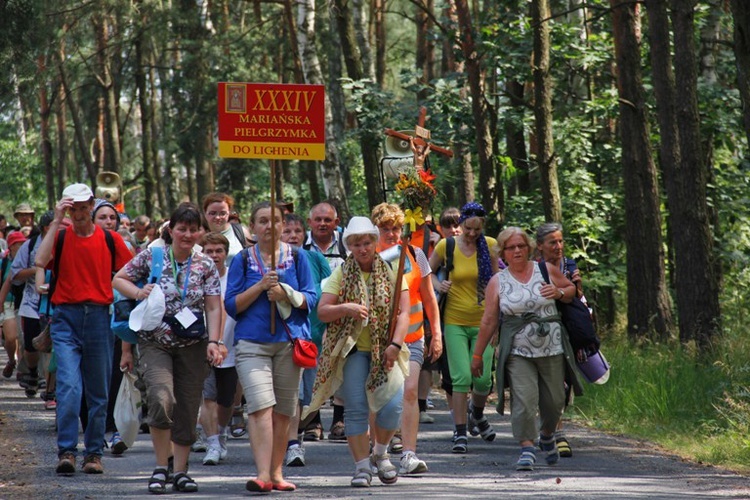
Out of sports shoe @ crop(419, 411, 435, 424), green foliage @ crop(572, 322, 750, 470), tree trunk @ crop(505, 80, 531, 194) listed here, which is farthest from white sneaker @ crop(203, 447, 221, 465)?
tree trunk @ crop(505, 80, 531, 194)

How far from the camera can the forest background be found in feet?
43.5

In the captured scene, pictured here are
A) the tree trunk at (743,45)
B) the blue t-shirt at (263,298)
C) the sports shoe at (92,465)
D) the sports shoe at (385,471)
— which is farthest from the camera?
the tree trunk at (743,45)

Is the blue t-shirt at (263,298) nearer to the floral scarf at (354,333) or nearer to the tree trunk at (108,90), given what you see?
the floral scarf at (354,333)

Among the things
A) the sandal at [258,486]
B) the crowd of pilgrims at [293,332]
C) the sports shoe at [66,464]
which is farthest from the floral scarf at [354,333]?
the sports shoe at [66,464]

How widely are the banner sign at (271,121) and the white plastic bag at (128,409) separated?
1787 millimetres

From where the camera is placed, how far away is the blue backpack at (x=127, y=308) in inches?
341

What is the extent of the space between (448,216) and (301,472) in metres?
3.72

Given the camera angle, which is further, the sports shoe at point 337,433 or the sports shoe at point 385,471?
the sports shoe at point 337,433

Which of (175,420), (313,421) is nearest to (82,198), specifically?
(175,420)

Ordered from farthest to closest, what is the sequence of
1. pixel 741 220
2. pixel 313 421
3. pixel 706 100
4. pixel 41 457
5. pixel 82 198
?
pixel 741 220, pixel 706 100, pixel 313 421, pixel 41 457, pixel 82 198

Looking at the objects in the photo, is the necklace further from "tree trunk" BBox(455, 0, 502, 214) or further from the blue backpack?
"tree trunk" BBox(455, 0, 502, 214)

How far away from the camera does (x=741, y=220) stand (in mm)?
21578

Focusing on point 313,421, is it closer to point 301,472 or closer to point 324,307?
point 301,472

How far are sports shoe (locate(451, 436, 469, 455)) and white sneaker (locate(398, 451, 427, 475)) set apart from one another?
1.33 metres
